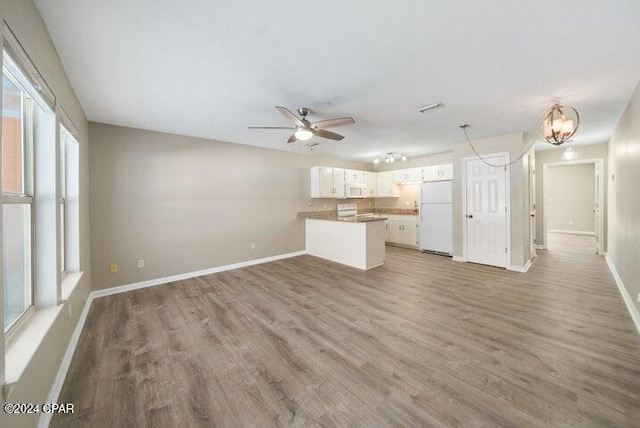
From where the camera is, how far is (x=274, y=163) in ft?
18.0

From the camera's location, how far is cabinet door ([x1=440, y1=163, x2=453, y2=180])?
584cm

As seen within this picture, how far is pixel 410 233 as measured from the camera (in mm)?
6527

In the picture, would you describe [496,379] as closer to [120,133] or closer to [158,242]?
[158,242]

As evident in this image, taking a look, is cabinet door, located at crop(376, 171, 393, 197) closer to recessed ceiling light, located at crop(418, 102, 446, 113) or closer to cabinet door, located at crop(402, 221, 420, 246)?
cabinet door, located at crop(402, 221, 420, 246)

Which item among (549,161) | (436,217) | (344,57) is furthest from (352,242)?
(549,161)

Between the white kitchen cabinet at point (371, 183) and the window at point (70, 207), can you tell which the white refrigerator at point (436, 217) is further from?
the window at point (70, 207)

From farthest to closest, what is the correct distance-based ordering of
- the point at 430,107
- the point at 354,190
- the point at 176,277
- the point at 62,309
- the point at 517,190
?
the point at 354,190, the point at 517,190, the point at 176,277, the point at 430,107, the point at 62,309

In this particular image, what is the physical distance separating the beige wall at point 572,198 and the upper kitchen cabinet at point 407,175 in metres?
5.46

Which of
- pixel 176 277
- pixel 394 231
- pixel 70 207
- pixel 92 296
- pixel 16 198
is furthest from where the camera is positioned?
pixel 394 231

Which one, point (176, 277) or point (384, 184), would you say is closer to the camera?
point (176, 277)

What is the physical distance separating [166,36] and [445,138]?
15.0ft

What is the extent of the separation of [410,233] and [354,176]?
2156 mm

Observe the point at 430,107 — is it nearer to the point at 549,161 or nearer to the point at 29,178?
the point at 29,178

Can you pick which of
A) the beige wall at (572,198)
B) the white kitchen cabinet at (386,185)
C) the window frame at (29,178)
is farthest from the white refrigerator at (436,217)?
the window frame at (29,178)
